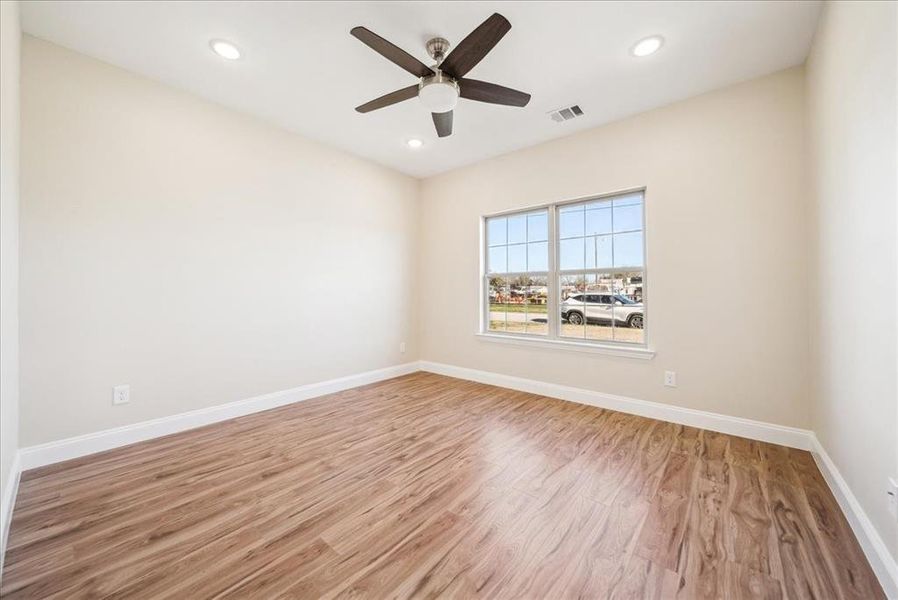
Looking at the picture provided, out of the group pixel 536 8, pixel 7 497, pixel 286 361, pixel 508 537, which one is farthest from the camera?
pixel 286 361

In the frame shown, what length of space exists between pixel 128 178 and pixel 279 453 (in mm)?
2355

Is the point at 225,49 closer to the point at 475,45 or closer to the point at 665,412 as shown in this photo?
the point at 475,45

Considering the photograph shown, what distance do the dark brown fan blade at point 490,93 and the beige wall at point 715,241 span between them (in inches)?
57.8

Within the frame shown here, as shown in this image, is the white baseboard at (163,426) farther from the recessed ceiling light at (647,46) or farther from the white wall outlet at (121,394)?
the recessed ceiling light at (647,46)

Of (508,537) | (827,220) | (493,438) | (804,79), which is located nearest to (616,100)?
(804,79)

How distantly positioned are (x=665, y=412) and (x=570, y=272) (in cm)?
159

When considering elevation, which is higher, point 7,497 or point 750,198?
point 750,198

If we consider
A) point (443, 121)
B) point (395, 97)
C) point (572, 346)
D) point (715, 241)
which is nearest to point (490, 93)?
point (443, 121)

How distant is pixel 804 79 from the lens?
8.10 feet

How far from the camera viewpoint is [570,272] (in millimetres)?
3725

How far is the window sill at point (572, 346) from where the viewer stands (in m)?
3.17

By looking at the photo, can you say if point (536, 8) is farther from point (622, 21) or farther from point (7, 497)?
point (7, 497)

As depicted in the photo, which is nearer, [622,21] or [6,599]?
[6,599]

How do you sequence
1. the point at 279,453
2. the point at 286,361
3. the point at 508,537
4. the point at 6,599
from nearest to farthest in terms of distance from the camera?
the point at 6,599
the point at 508,537
the point at 279,453
the point at 286,361
